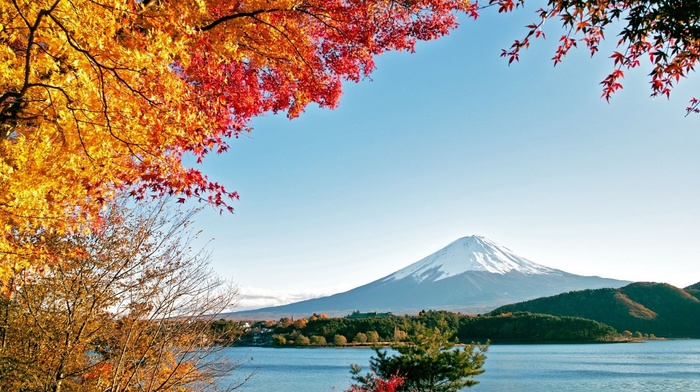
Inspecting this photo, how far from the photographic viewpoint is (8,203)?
325cm

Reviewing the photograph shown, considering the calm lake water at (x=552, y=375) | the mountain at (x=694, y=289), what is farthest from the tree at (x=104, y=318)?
the mountain at (x=694, y=289)

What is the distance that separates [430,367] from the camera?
41.7 ft

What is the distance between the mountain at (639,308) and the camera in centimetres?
7538

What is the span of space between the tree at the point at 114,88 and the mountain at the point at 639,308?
255 ft

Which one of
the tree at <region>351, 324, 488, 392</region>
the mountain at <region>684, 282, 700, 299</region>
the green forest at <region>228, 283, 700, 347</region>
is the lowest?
the tree at <region>351, 324, 488, 392</region>

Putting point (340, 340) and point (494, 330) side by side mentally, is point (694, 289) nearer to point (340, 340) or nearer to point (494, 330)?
point (494, 330)

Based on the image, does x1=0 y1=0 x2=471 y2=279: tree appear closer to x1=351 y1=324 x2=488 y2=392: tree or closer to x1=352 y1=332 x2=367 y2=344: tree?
x1=351 y1=324 x2=488 y2=392: tree

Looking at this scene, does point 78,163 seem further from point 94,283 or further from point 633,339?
point 633,339

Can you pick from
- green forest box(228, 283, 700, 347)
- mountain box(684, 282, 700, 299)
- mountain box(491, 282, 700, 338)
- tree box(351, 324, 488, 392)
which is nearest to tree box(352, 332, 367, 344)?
green forest box(228, 283, 700, 347)

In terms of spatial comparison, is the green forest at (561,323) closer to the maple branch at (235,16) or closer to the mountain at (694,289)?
the mountain at (694,289)

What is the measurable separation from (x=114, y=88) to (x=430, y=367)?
37.1 ft

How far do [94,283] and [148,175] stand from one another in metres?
3.63

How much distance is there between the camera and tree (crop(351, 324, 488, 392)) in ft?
41.6

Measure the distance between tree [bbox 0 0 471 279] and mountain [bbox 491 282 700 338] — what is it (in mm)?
77737
